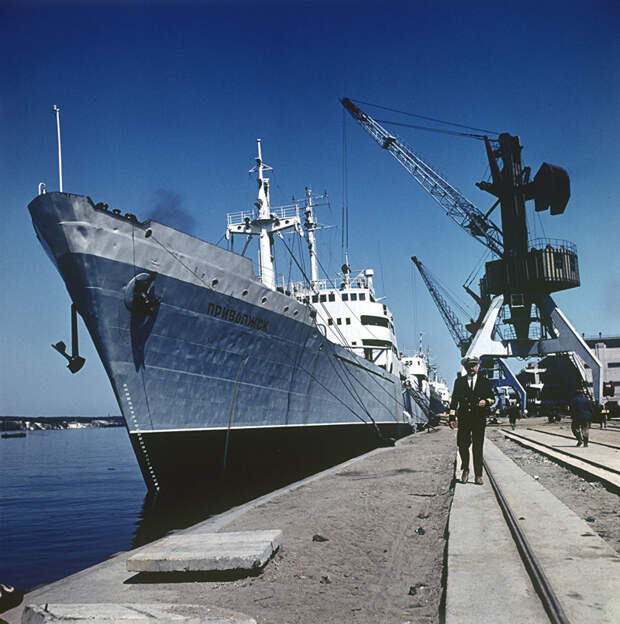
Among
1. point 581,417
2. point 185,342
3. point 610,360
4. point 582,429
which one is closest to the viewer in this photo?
point 582,429

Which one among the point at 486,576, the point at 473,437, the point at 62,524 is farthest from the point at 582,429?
the point at 62,524

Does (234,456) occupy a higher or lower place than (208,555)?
lower

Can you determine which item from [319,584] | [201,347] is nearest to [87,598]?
[319,584]

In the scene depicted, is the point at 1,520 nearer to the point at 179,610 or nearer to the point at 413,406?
the point at 179,610

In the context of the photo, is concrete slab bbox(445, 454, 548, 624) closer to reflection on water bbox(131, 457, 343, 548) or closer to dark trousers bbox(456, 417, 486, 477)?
dark trousers bbox(456, 417, 486, 477)

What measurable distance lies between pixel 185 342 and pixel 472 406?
7.54m

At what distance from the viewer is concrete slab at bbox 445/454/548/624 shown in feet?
9.80

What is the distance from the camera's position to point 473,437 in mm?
7484

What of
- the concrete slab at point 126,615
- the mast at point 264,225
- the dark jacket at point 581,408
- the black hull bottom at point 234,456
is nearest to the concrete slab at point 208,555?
the concrete slab at point 126,615

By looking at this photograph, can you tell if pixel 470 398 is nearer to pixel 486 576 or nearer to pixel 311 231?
pixel 486 576

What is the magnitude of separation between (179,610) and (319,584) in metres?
1.29

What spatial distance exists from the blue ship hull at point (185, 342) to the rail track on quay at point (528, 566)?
8179 mm

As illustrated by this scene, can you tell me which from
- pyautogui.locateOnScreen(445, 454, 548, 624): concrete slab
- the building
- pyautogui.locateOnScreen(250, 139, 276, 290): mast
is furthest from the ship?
the building

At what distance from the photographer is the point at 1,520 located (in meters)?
14.2
